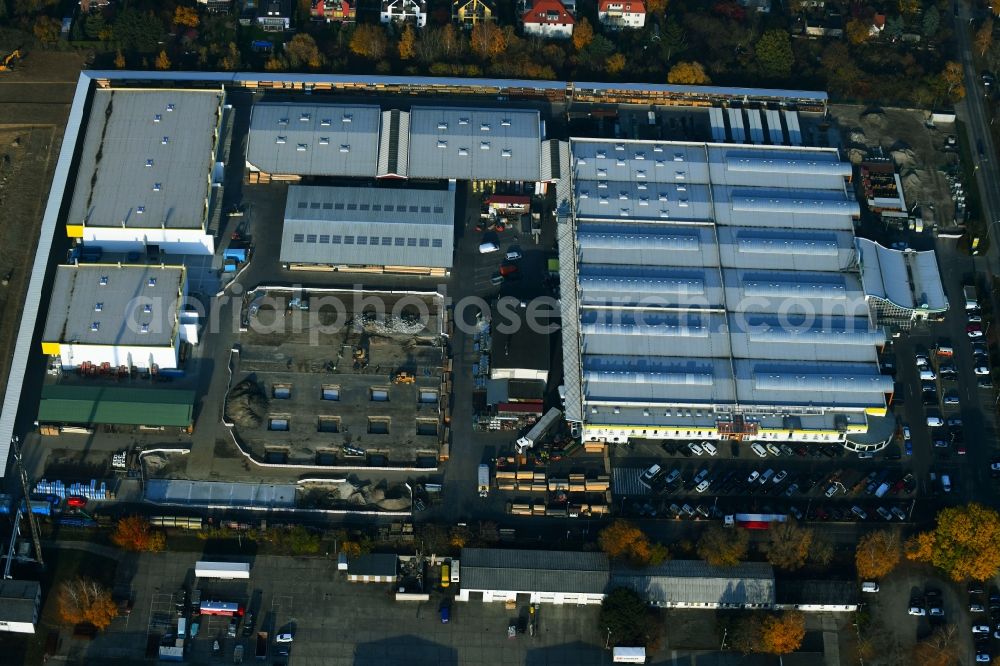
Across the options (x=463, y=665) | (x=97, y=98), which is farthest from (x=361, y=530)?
(x=97, y=98)

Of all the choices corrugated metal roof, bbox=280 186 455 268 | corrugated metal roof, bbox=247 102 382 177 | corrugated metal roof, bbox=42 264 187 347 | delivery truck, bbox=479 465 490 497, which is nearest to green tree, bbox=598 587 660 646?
delivery truck, bbox=479 465 490 497

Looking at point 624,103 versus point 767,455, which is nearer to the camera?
point 767,455

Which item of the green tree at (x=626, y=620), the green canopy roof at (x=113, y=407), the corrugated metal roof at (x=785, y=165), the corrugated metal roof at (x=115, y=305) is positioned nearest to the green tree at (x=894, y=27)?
the corrugated metal roof at (x=785, y=165)

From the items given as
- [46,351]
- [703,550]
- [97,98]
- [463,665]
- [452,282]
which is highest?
[97,98]

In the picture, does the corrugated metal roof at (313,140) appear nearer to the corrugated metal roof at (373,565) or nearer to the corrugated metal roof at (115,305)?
the corrugated metal roof at (115,305)

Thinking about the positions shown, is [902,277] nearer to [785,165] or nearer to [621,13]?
[785,165]

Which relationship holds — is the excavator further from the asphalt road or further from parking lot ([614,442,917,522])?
the asphalt road

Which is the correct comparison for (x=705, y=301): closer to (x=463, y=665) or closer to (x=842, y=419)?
(x=842, y=419)
